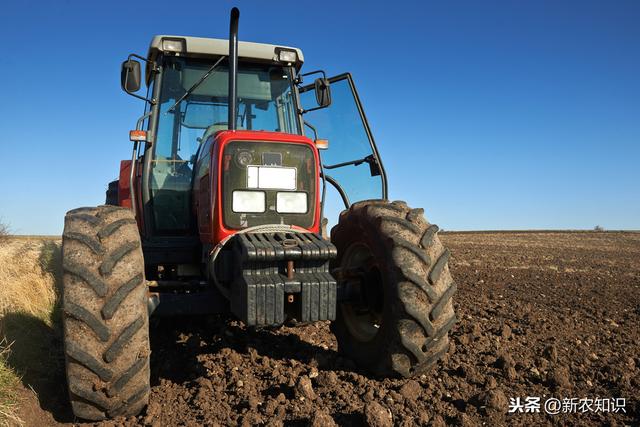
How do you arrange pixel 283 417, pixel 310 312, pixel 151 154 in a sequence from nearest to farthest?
pixel 283 417 < pixel 310 312 < pixel 151 154

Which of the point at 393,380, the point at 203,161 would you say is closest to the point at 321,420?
the point at 393,380

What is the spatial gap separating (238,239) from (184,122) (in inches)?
80.1

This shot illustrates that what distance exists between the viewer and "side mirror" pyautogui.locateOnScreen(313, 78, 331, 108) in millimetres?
5375

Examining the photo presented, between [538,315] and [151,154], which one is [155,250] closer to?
[151,154]

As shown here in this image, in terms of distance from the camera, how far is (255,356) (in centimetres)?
471

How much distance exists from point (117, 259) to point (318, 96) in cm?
276

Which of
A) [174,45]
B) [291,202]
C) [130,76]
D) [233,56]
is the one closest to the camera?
[291,202]

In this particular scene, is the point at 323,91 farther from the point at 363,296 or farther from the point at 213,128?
the point at 363,296

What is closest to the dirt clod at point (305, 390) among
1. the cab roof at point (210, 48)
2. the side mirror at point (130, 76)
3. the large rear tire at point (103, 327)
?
the large rear tire at point (103, 327)

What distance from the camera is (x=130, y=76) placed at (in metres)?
4.78

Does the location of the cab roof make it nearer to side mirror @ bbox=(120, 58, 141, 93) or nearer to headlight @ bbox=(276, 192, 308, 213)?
side mirror @ bbox=(120, 58, 141, 93)

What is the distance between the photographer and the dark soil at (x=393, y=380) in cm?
342

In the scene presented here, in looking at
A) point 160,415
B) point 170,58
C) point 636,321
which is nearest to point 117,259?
point 160,415

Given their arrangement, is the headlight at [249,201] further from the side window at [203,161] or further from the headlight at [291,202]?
the side window at [203,161]
